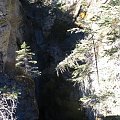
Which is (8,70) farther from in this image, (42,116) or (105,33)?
(42,116)

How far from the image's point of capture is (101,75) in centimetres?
2242

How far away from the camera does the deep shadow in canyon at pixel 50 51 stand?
26125 millimetres

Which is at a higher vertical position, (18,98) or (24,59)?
(24,59)

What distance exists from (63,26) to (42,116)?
7.75 meters

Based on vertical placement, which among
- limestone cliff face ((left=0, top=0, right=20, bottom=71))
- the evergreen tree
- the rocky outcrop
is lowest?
the rocky outcrop

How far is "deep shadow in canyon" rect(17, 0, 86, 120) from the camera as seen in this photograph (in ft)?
85.7

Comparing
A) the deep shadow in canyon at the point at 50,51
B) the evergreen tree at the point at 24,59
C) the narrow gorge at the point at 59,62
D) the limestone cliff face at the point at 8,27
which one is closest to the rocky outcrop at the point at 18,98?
the narrow gorge at the point at 59,62

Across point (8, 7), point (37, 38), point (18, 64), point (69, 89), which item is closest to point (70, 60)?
point (18, 64)

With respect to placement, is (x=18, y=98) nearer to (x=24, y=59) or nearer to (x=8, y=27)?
(x=24, y=59)

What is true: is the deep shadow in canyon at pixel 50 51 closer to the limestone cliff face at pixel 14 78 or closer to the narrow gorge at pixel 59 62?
the narrow gorge at pixel 59 62

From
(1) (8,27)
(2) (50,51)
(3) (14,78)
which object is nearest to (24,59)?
(3) (14,78)

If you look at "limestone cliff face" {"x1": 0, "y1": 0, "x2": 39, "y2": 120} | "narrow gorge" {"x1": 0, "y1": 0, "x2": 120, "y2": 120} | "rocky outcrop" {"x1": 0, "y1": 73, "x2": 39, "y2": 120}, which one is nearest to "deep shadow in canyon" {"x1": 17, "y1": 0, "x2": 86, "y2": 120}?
"narrow gorge" {"x1": 0, "y1": 0, "x2": 120, "y2": 120}

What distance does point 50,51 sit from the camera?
2717 centimetres

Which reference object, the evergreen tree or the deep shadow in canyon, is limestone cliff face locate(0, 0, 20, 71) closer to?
the evergreen tree
